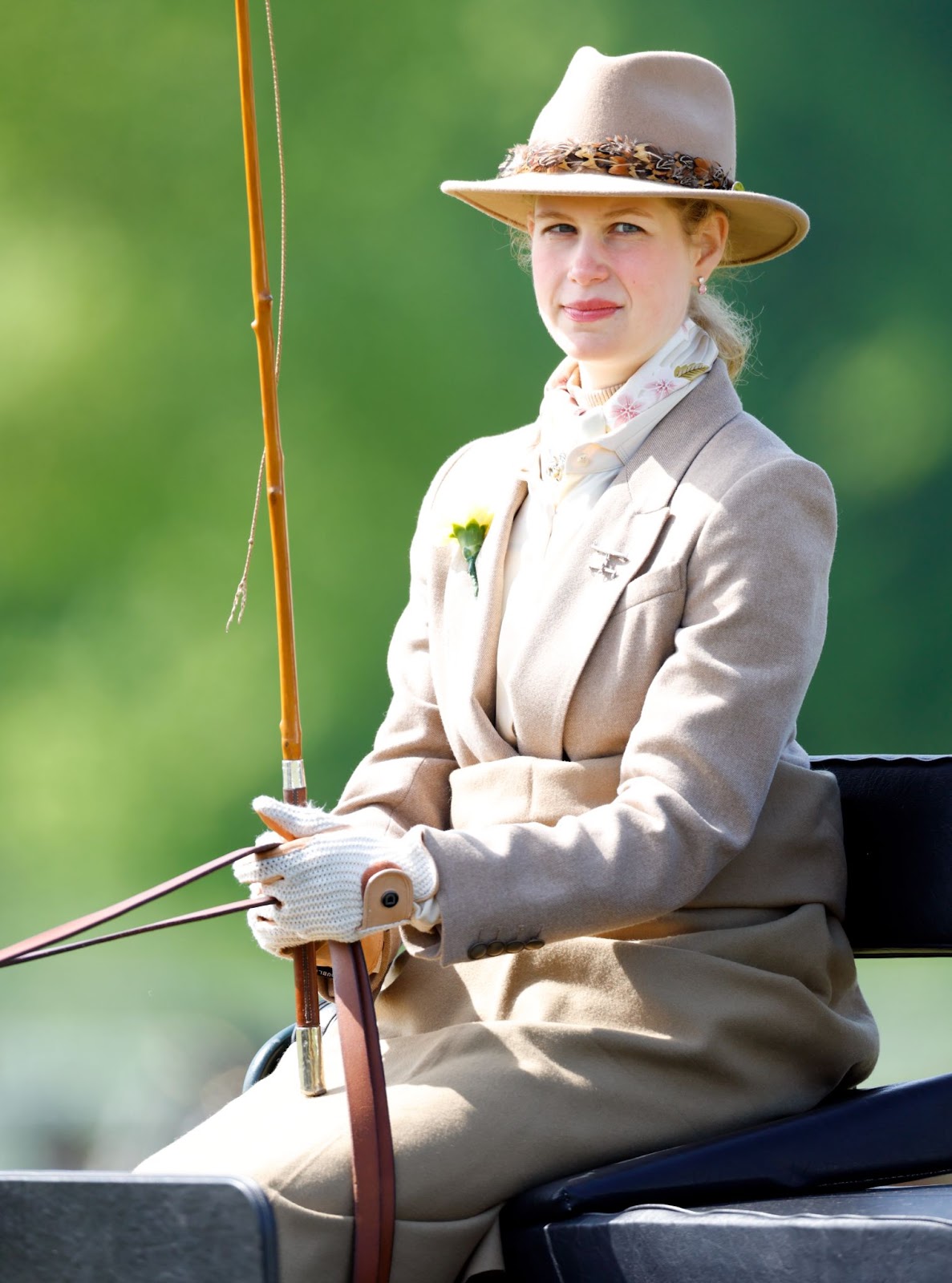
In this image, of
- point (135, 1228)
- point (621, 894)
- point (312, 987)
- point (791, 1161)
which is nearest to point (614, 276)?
point (621, 894)

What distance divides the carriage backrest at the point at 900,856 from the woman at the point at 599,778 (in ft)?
0.20

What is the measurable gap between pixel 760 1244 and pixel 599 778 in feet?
1.72

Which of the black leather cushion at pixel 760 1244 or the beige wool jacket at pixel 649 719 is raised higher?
the beige wool jacket at pixel 649 719

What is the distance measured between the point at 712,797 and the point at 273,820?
43 cm

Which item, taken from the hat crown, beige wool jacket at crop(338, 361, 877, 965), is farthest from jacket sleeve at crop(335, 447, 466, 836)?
the hat crown

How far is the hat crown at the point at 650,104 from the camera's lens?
1923mm

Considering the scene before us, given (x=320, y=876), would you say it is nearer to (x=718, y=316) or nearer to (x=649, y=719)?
(x=649, y=719)

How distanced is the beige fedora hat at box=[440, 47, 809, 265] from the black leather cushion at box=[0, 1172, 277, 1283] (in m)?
1.07

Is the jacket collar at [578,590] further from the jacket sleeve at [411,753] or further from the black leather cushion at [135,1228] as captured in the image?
the black leather cushion at [135,1228]

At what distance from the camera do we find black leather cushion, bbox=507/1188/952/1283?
4.50 ft

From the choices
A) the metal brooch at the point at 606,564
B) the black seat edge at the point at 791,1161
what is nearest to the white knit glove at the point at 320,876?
the black seat edge at the point at 791,1161

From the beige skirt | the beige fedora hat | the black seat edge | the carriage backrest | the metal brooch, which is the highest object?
the beige fedora hat

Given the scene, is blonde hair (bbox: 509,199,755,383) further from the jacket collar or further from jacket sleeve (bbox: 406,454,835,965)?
jacket sleeve (bbox: 406,454,835,965)

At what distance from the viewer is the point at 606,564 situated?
6.07 ft
